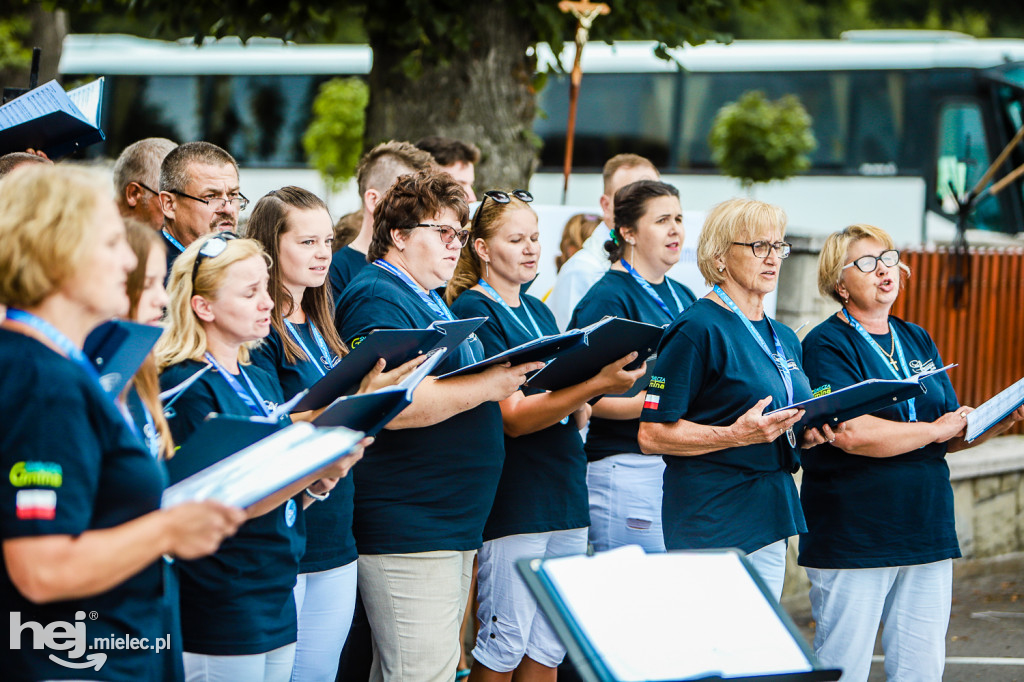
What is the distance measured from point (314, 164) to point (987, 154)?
32.0 feet

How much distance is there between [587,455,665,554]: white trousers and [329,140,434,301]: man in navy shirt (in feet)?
4.47

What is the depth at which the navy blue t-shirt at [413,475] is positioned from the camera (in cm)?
362

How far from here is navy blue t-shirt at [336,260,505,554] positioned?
362 centimetres

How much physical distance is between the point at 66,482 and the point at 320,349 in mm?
1554

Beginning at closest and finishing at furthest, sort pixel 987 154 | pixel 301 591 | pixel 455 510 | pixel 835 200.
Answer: pixel 301 591 < pixel 455 510 < pixel 987 154 < pixel 835 200

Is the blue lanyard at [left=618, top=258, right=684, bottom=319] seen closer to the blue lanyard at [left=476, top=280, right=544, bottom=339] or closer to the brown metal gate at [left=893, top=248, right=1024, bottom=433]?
the blue lanyard at [left=476, top=280, right=544, bottom=339]

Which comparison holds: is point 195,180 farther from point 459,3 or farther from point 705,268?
point 459,3

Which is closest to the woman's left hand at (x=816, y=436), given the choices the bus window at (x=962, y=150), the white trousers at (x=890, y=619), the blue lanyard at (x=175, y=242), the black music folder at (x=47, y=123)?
the white trousers at (x=890, y=619)

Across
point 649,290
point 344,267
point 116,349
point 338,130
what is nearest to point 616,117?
point 338,130

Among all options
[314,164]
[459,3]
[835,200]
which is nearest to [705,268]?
[459,3]

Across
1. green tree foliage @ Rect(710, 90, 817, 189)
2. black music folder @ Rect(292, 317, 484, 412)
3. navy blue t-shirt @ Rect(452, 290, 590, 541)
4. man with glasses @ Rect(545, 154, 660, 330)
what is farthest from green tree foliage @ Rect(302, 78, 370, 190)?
black music folder @ Rect(292, 317, 484, 412)

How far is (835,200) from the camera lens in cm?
1617

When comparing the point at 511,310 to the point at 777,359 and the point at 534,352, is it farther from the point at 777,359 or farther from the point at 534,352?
the point at 777,359

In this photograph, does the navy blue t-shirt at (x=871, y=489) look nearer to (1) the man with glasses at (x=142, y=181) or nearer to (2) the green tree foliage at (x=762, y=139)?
(1) the man with glasses at (x=142, y=181)
